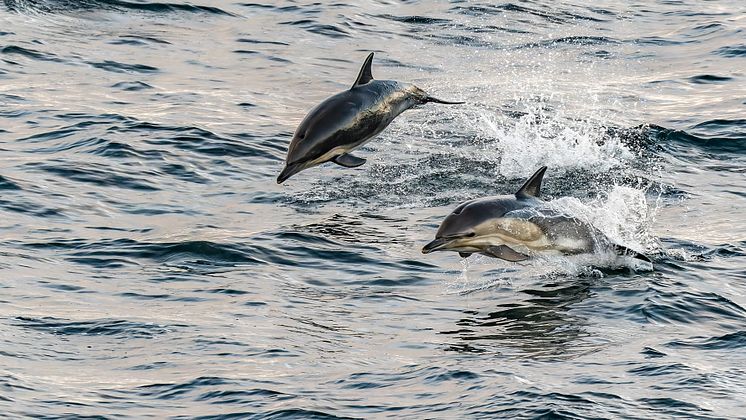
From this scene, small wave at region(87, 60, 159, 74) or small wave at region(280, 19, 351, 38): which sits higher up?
small wave at region(280, 19, 351, 38)

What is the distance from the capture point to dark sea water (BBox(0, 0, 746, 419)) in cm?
880

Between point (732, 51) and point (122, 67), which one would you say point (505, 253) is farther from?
point (732, 51)

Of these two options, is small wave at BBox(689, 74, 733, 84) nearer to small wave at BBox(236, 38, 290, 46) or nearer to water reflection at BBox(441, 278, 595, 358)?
small wave at BBox(236, 38, 290, 46)

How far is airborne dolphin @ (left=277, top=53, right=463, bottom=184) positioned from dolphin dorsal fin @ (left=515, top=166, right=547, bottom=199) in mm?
1887

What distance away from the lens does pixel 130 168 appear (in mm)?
14977

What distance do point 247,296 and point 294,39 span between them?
42.3 feet

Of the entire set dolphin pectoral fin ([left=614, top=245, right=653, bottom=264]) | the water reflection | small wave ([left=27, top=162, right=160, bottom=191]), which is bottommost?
small wave ([left=27, top=162, right=160, bottom=191])

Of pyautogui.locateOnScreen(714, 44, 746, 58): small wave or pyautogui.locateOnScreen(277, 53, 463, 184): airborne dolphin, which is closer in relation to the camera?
pyautogui.locateOnScreen(277, 53, 463, 184): airborne dolphin

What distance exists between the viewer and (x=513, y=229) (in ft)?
34.1

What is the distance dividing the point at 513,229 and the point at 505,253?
0.25m

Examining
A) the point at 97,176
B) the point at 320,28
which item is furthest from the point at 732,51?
the point at 97,176

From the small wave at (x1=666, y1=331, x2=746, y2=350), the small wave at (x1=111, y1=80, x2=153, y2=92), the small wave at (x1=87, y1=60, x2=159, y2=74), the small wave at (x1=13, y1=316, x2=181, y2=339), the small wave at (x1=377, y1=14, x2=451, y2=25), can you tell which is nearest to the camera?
the small wave at (x1=666, y1=331, x2=746, y2=350)

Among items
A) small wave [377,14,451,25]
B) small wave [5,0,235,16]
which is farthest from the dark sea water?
small wave [377,14,451,25]

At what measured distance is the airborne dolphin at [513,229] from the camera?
10.1 m
